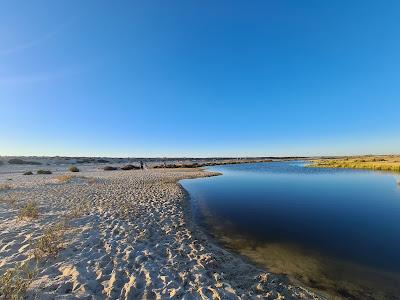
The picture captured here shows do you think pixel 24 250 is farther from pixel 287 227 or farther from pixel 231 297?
pixel 287 227

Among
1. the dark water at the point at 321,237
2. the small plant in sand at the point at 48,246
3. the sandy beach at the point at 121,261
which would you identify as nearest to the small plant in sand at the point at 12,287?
the sandy beach at the point at 121,261

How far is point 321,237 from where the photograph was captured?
1157 centimetres

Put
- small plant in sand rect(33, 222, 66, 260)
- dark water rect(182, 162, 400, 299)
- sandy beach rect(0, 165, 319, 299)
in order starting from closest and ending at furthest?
sandy beach rect(0, 165, 319, 299)
small plant in sand rect(33, 222, 66, 260)
dark water rect(182, 162, 400, 299)

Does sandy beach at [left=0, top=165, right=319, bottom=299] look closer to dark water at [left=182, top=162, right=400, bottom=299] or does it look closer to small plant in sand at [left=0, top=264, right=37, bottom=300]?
small plant in sand at [left=0, top=264, right=37, bottom=300]

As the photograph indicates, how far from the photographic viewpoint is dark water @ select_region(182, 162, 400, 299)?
7633 mm

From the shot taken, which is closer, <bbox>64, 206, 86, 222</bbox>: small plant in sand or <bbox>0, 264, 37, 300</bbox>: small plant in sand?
<bbox>0, 264, 37, 300</bbox>: small plant in sand

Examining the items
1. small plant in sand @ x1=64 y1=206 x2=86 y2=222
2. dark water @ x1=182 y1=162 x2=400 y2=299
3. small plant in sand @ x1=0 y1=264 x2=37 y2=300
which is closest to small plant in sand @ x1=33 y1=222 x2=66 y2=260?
small plant in sand @ x1=0 y1=264 x2=37 y2=300

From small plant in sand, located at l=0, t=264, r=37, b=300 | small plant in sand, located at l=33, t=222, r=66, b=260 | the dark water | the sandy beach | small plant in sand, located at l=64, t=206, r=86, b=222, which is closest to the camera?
small plant in sand, located at l=0, t=264, r=37, b=300

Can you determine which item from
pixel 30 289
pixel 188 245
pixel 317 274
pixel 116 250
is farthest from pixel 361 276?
pixel 30 289

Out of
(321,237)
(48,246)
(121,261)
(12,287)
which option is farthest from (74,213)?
(321,237)

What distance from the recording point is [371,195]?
893 inches

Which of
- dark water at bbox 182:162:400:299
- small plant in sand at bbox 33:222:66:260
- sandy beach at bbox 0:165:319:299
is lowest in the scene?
dark water at bbox 182:162:400:299

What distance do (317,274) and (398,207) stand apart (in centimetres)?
1374

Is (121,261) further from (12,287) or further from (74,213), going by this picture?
(74,213)
